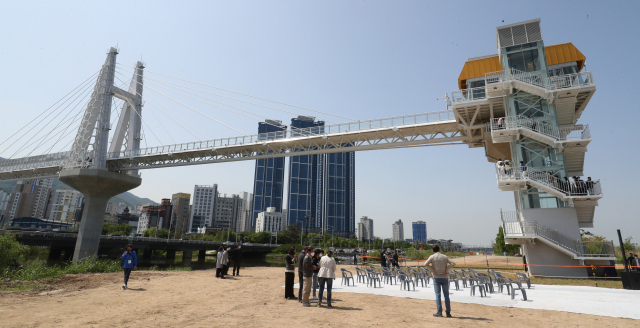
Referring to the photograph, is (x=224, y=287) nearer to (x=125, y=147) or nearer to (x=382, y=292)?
(x=382, y=292)

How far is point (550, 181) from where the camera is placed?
18969 mm

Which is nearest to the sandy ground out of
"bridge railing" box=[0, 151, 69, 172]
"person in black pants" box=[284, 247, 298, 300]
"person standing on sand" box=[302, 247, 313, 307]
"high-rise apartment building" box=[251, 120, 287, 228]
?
"person standing on sand" box=[302, 247, 313, 307]

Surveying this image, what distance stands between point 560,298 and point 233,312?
10.6 metres

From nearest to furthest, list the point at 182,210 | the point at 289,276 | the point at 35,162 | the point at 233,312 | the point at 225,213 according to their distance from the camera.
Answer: the point at 233,312 → the point at 289,276 → the point at 35,162 → the point at 182,210 → the point at 225,213

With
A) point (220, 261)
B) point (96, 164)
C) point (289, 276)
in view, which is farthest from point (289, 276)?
point (96, 164)

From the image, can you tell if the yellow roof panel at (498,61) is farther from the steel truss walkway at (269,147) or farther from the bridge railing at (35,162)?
the bridge railing at (35,162)

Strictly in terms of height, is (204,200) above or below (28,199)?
above

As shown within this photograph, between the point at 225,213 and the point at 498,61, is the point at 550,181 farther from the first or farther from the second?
the point at 225,213

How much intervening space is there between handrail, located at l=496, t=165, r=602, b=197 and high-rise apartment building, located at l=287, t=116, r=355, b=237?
442 ft

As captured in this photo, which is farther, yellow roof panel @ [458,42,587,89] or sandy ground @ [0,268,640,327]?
yellow roof panel @ [458,42,587,89]

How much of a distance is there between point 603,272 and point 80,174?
46627mm

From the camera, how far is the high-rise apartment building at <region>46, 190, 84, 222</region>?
175m

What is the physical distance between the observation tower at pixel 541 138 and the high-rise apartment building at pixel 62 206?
681 ft

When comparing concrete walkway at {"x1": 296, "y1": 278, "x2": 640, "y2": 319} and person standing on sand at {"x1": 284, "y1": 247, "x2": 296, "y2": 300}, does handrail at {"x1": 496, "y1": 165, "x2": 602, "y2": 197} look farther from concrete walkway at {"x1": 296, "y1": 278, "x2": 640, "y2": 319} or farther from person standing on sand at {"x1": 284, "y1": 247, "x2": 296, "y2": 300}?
person standing on sand at {"x1": 284, "y1": 247, "x2": 296, "y2": 300}
